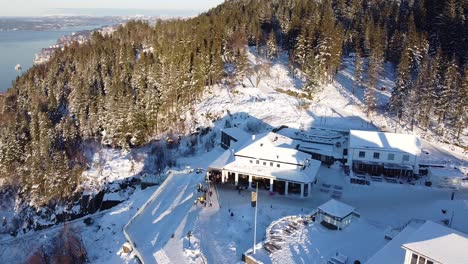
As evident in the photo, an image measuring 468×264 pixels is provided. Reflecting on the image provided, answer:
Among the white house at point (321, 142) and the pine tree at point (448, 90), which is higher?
the pine tree at point (448, 90)

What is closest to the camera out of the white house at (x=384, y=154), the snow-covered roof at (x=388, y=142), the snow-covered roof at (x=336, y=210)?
the snow-covered roof at (x=336, y=210)

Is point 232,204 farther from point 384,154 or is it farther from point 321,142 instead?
point 384,154

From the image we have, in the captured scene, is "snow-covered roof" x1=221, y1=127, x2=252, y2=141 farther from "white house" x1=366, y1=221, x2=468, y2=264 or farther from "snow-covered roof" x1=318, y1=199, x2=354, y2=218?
"white house" x1=366, y1=221, x2=468, y2=264

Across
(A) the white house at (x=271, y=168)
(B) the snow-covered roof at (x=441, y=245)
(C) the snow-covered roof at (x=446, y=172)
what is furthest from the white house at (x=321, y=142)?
(B) the snow-covered roof at (x=441, y=245)

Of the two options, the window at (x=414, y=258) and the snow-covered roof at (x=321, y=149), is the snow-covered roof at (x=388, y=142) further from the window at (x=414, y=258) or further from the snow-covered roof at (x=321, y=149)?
the window at (x=414, y=258)

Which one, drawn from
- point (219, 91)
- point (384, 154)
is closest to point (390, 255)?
point (384, 154)

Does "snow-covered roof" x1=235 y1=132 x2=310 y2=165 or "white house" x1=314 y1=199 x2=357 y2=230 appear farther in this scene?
"snow-covered roof" x1=235 y1=132 x2=310 y2=165

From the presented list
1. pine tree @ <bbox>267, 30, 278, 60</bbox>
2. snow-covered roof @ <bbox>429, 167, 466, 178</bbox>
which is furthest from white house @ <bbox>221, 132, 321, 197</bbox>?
pine tree @ <bbox>267, 30, 278, 60</bbox>
